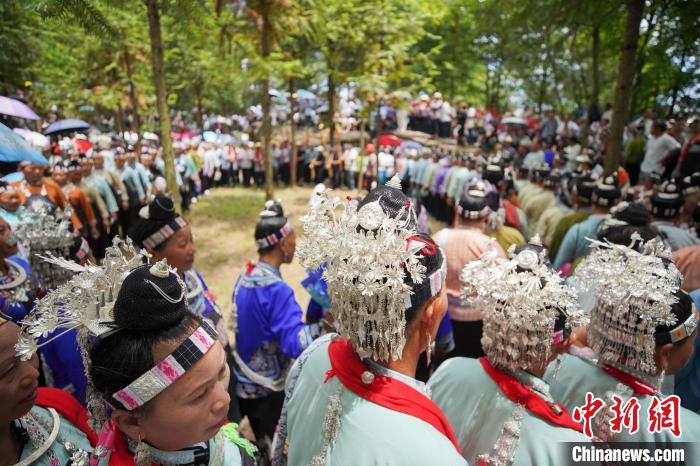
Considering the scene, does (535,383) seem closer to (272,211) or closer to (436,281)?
(436,281)

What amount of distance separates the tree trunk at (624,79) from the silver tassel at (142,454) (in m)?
6.42

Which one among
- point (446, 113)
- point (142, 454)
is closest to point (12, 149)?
point (142, 454)

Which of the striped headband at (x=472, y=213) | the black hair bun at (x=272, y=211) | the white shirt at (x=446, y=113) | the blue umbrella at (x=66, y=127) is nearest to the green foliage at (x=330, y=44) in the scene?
the white shirt at (x=446, y=113)

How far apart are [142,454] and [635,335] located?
2386 millimetres

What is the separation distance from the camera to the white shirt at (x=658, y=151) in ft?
32.8

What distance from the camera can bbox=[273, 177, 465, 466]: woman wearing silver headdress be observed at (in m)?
1.58

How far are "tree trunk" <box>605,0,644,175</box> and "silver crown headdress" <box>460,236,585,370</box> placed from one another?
4.86 metres

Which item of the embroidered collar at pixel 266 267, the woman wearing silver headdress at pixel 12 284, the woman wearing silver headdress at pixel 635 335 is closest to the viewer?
the woman wearing silver headdress at pixel 635 335

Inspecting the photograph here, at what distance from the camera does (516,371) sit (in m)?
2.19

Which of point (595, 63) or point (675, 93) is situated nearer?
point (595, 63)

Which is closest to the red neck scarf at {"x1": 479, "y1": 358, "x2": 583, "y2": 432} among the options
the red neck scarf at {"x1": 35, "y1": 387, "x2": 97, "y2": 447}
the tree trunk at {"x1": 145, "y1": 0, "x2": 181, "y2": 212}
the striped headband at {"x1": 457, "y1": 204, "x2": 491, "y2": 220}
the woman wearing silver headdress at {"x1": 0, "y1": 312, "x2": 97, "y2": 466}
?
the woman wearing silver headdress at {"x1": 0, "y1": 312, "x2": 97, "y2": 466}

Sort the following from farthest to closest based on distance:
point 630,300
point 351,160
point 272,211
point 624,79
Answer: point 351,160
point 624,79
point 272,211
point 630,300

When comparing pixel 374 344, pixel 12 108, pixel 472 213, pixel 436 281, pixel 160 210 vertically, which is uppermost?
pixel 12 108

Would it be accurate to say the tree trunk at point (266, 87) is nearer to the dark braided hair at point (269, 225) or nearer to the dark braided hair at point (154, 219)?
the dark braided hair at point (269, 225)
